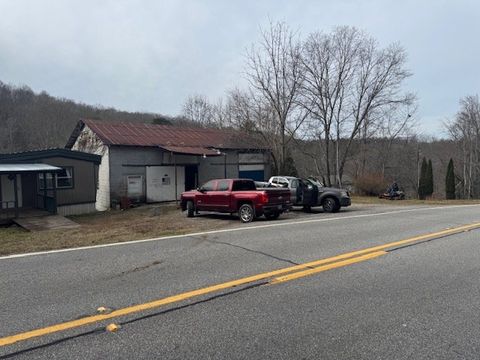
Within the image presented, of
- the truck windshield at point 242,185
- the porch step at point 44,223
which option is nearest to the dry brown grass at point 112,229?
the porch step at point 44,223

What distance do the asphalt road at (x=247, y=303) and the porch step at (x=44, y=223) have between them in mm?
8556

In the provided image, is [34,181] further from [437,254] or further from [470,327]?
[470,327]

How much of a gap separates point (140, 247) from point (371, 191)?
35.3m

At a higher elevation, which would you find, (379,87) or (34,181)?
(379,87)

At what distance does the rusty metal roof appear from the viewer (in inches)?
1061

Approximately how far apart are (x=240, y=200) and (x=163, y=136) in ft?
51.1

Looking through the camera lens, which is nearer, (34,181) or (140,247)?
(140,247)

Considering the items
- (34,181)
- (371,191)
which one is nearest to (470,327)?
(34,181)

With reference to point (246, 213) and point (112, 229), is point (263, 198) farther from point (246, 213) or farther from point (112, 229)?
point (112, 229)

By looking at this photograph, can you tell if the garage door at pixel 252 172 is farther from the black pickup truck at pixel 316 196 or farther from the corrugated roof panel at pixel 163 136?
the black pickup truck at pixel 316 196

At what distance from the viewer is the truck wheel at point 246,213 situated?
51.4 feet

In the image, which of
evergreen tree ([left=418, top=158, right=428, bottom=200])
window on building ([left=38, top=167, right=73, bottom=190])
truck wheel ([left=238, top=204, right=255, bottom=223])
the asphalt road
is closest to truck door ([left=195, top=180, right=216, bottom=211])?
truck wheel ([left=238, top=204, right=255, bottom=223])

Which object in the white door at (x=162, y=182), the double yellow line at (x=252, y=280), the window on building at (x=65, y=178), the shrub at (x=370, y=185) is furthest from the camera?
the shrub at (x=370, y=185)

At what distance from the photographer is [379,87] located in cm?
Answer: 4078
